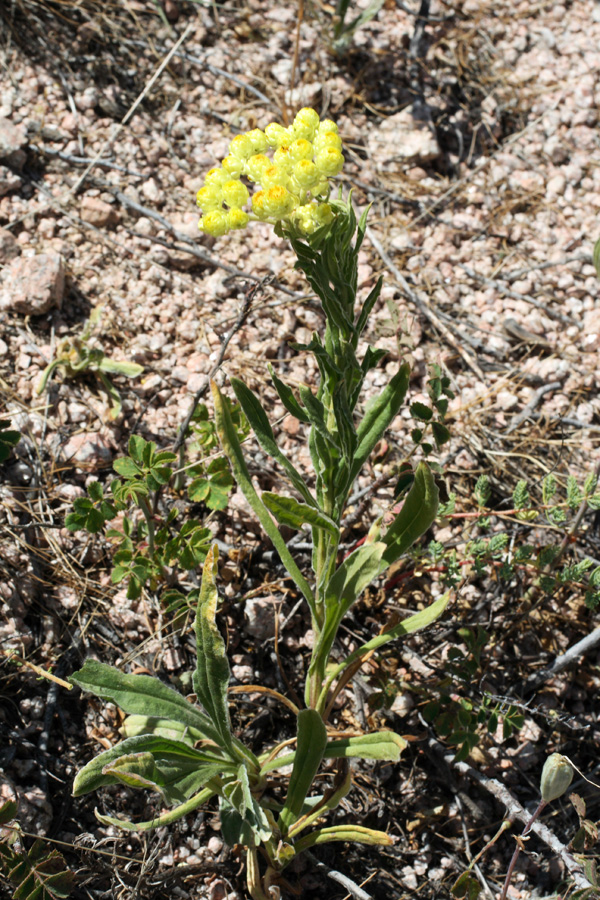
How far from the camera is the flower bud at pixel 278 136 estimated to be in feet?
4.21

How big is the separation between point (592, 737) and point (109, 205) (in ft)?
7.85

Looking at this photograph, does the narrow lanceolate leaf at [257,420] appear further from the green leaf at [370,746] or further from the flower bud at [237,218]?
the green leaf at [370,746]

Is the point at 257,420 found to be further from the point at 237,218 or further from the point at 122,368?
the point at 122,368

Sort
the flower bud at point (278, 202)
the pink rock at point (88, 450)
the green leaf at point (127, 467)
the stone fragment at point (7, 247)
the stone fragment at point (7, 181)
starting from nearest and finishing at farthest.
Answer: the flower bud at point (278, 202), the green leaf at point (127, 467), the pink rock at point (88, 450), the stone fragment at point (7, 247), the stone fragment at point (7, 181)

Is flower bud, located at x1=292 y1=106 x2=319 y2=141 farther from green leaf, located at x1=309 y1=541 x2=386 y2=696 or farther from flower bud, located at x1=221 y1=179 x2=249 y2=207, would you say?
green leaf, located at x1=309 y1=541 x2=386 y2=696

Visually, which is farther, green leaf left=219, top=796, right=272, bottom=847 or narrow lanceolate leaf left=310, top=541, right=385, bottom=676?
narrow lanceolate leaf left=310, top=541, right=385, bottom=676

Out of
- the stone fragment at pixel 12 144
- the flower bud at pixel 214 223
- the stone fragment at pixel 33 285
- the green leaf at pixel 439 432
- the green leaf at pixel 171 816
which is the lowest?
the green leaf at pixel 171 816

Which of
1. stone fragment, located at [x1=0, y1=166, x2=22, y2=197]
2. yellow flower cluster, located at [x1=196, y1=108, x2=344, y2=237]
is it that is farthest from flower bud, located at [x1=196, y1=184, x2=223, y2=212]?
stone fragment, located at [x1=0, y1=166, x2=22, y2=197]

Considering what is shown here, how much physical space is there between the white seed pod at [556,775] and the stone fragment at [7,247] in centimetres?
217

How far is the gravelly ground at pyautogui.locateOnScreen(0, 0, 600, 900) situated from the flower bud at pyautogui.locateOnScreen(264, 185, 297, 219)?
32.5 inches

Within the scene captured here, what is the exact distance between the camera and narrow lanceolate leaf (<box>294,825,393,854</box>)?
1479mm

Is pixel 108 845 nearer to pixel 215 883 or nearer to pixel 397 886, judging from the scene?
pixel 215 883

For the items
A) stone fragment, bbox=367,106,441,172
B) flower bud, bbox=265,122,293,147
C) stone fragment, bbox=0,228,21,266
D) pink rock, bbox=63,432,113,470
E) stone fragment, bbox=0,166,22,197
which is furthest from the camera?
stone fragment, bbox=367,106,441,172

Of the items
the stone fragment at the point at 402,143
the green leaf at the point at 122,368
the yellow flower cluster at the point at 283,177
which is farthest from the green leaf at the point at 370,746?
the stone fragment at the point at 402,143
